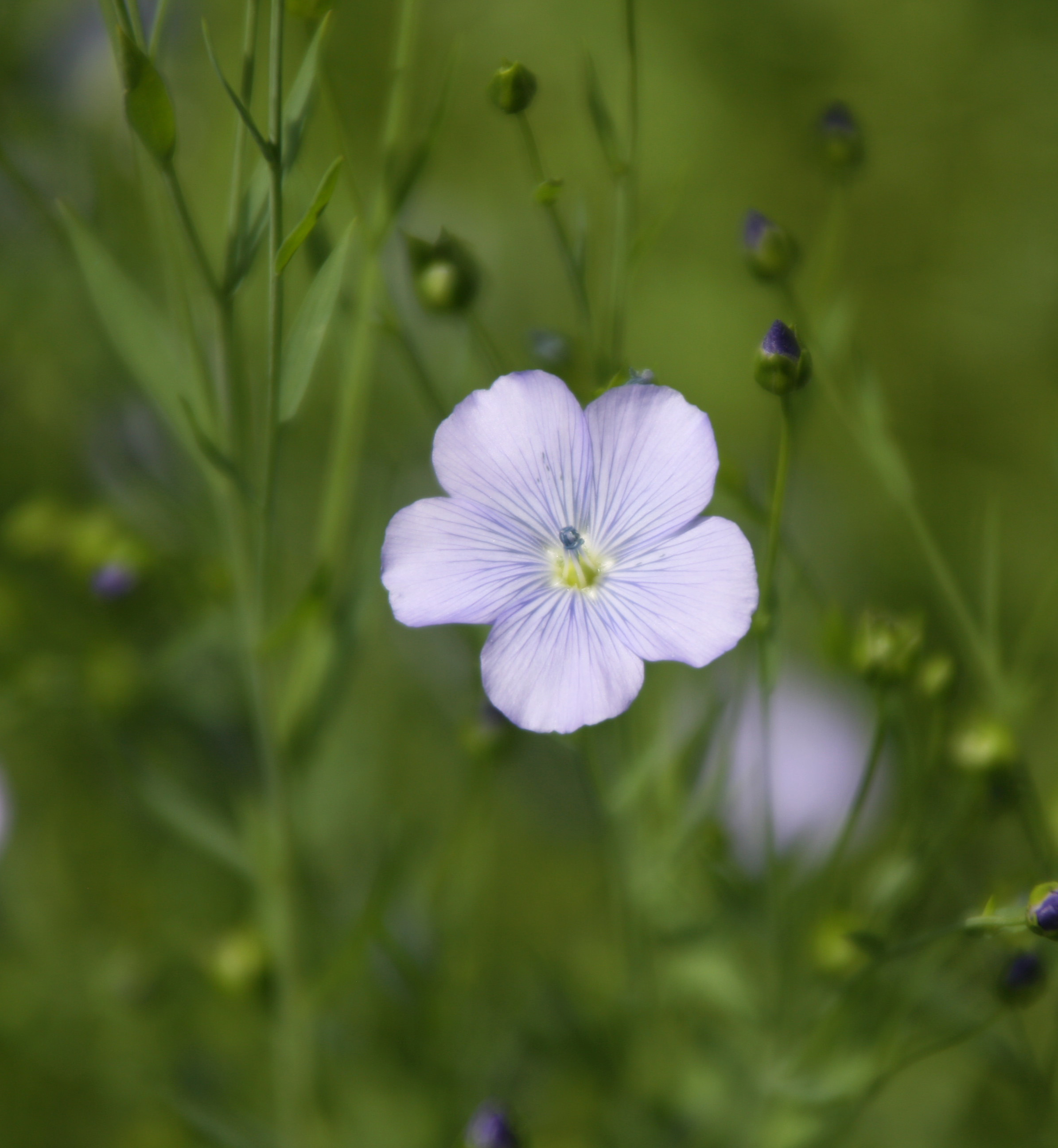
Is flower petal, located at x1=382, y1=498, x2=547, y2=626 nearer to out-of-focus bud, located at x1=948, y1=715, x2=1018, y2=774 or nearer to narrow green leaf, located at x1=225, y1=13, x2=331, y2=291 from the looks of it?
narrow green leaf, located at x1=225, y1=13, x2=331, y2=291

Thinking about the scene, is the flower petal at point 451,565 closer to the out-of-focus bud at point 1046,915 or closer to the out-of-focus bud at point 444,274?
the out-of-focus bud at point 444,274

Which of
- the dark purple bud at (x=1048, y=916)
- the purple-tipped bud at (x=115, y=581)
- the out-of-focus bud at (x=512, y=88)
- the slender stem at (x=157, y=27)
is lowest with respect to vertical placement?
the dark purple bud at (x=1048, y=916)

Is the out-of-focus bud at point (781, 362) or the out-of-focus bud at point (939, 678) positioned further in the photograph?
the out-of-focus bud at point (939, 678)

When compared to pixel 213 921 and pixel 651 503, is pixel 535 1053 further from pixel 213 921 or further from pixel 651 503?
pixel 651 503

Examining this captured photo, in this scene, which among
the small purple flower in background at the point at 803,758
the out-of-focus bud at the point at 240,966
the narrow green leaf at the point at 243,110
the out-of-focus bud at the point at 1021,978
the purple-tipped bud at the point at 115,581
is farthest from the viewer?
the small purple flower in background at the point at 803,758

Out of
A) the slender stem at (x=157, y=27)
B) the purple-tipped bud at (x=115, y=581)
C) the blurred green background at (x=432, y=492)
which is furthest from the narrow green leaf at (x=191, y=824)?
the slender stem at (x=157, y=27)

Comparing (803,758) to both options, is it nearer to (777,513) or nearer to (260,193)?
(777,513)

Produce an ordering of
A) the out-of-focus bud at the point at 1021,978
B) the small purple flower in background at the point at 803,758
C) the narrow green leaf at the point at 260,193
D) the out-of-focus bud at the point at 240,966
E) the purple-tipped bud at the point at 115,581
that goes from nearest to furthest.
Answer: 1. the narrow green leaf at the point at 260,193
2. the out-of-focus bud at the point at 1021,978
3. the out-of-focus bud at the point at 240,966
4. the purple-tipped bud at the point at 115,581
5. the small purple flower in background at the point at 803,758
